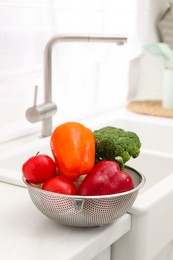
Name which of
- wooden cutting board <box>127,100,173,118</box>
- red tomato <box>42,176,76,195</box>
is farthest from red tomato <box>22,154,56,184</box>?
wooden cutting board <box>127,100,173,118</box>

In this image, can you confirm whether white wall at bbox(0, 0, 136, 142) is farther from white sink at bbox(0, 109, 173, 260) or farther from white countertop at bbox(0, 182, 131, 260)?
white countertop at bbox(0, 182, 131, 260)

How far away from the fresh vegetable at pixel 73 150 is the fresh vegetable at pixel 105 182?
0.08ft

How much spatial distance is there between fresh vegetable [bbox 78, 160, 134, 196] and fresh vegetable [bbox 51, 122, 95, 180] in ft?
0.08

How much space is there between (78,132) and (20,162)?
0.50 meters

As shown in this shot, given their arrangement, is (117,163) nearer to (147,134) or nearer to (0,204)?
(0,204)

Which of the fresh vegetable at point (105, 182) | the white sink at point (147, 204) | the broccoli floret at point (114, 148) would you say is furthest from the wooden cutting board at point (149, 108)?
the fresh vegetable at point (105, 182)

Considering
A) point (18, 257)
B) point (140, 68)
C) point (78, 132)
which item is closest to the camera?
point (18, 257)

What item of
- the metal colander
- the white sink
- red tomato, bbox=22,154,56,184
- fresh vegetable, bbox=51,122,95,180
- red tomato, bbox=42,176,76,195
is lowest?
the white sink

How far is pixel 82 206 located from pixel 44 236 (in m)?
0.09

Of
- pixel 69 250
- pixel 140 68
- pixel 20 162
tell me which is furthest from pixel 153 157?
pixel 140 68

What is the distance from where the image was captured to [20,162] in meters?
1.34

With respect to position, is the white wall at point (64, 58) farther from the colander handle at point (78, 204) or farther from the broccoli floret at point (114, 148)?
the colander handle at point (78, 204)

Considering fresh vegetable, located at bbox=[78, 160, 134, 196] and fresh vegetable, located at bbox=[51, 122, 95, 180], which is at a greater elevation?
fresh vegetable, located at bbox=[51, 122, 95, 180]

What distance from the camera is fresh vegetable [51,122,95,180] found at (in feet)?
2.78
